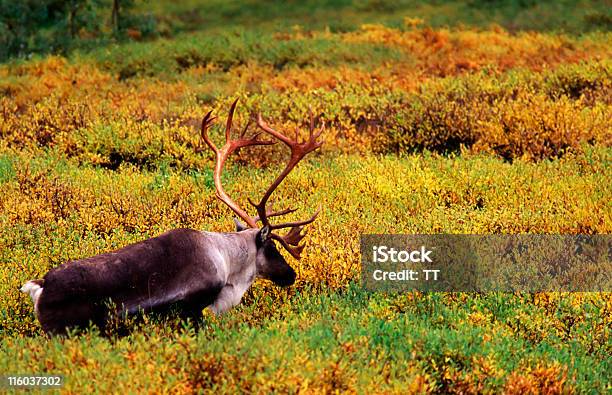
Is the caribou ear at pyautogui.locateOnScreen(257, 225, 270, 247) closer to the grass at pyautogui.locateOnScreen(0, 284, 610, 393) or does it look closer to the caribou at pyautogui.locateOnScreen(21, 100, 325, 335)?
the caribou at pyautogui.locateOnScreen(21, 100, 325, 335)

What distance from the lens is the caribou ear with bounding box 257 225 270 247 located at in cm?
751

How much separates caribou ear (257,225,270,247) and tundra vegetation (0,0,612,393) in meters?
0.51

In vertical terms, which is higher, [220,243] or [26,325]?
[220,243]

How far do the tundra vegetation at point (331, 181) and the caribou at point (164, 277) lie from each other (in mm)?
185

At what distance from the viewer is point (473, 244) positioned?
8992mm

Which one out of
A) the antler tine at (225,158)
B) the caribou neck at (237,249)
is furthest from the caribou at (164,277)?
the antler tine at (225,158)

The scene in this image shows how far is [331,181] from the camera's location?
11.3 m

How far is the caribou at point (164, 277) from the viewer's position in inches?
241

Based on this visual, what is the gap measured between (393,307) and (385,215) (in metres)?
2.34

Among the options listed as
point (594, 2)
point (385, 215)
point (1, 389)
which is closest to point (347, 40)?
point (594, 2)

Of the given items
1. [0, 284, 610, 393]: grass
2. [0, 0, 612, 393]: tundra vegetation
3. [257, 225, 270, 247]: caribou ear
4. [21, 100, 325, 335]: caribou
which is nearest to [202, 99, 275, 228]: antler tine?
[21, 100, 325, 335]: caribou

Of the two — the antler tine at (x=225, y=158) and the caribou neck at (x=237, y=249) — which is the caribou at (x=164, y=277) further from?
the antler tine at (x=225, y=158)

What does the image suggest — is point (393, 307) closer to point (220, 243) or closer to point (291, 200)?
point (220, 243)

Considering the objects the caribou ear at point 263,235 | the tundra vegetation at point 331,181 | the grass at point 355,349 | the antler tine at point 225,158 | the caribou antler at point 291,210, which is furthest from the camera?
the antler tine at point 225,158
